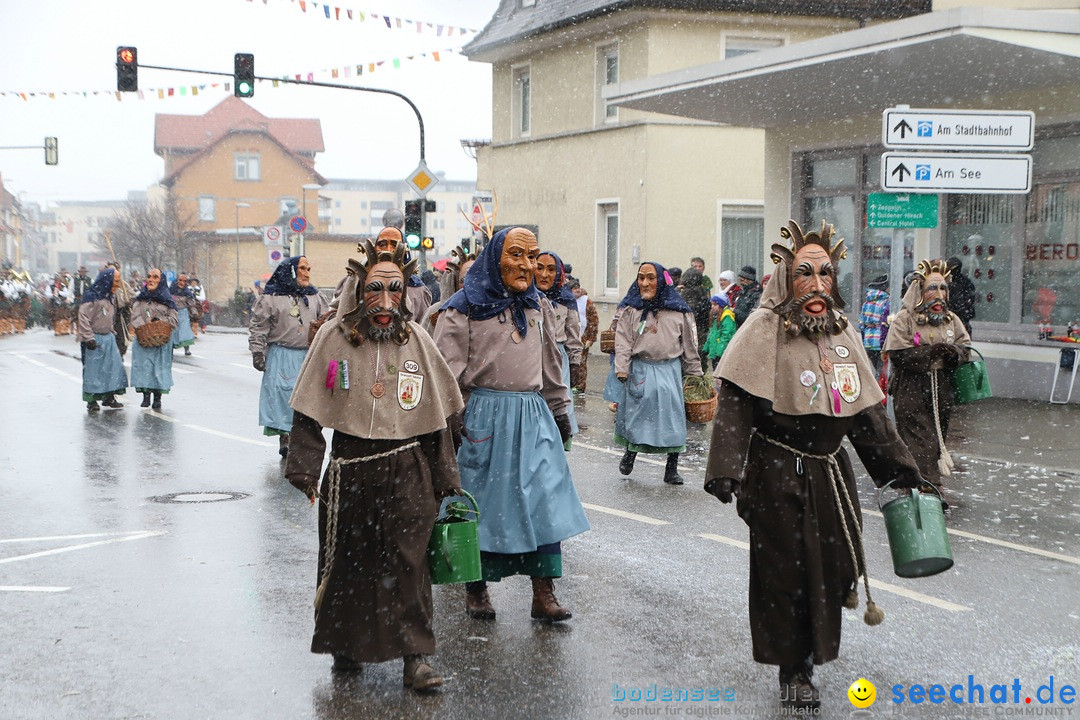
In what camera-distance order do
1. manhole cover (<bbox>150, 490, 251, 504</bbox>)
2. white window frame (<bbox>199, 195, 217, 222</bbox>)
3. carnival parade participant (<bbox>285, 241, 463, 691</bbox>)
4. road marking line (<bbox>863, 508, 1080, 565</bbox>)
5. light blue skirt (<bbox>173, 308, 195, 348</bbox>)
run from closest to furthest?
carnival parade participant (<bbox>285, 241, 463, 691</bbox>)
road marking line (<bbox>863, 508, 1080, 565</bbox>)
manhole cover (<bbox>150, 490, 251, 504</bbox>)
light blue skirt (<bbox>173, 308, 195, 348</bbox>)
white window frame (<bbox>199, 195, 217, 222</bbox>)

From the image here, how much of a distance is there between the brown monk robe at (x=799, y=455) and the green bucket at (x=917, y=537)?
166mm

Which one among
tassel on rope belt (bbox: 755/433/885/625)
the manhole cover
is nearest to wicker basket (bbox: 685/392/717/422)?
the manhole cover

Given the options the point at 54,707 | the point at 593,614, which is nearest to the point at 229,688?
the point at 54,707

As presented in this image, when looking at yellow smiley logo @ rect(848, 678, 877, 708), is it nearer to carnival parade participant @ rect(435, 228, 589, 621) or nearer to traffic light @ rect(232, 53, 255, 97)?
carnival parade participant @ rect(435, 228, 589, 621)

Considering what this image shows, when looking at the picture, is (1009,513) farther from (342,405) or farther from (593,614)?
(342,405)

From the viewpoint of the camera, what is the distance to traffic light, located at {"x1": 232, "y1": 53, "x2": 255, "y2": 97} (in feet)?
81.4

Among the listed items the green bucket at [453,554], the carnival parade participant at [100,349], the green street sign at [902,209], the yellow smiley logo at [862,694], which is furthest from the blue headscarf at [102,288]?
the yellow smiley logo at [862,694]

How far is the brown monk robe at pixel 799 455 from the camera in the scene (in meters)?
5.25

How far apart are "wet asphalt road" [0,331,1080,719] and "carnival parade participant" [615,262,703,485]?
0.40m

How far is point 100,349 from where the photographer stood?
17.0m

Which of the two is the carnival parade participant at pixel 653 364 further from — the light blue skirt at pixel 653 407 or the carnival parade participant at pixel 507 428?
the carnival parade participant at pixel 507 428

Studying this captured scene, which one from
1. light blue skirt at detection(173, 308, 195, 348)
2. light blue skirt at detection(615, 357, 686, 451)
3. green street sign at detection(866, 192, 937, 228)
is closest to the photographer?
light blue skirt at detection(615, 357, 686, 451)

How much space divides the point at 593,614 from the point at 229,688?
6.45 feet

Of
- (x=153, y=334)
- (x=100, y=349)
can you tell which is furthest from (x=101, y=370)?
(x=153, y=334)
